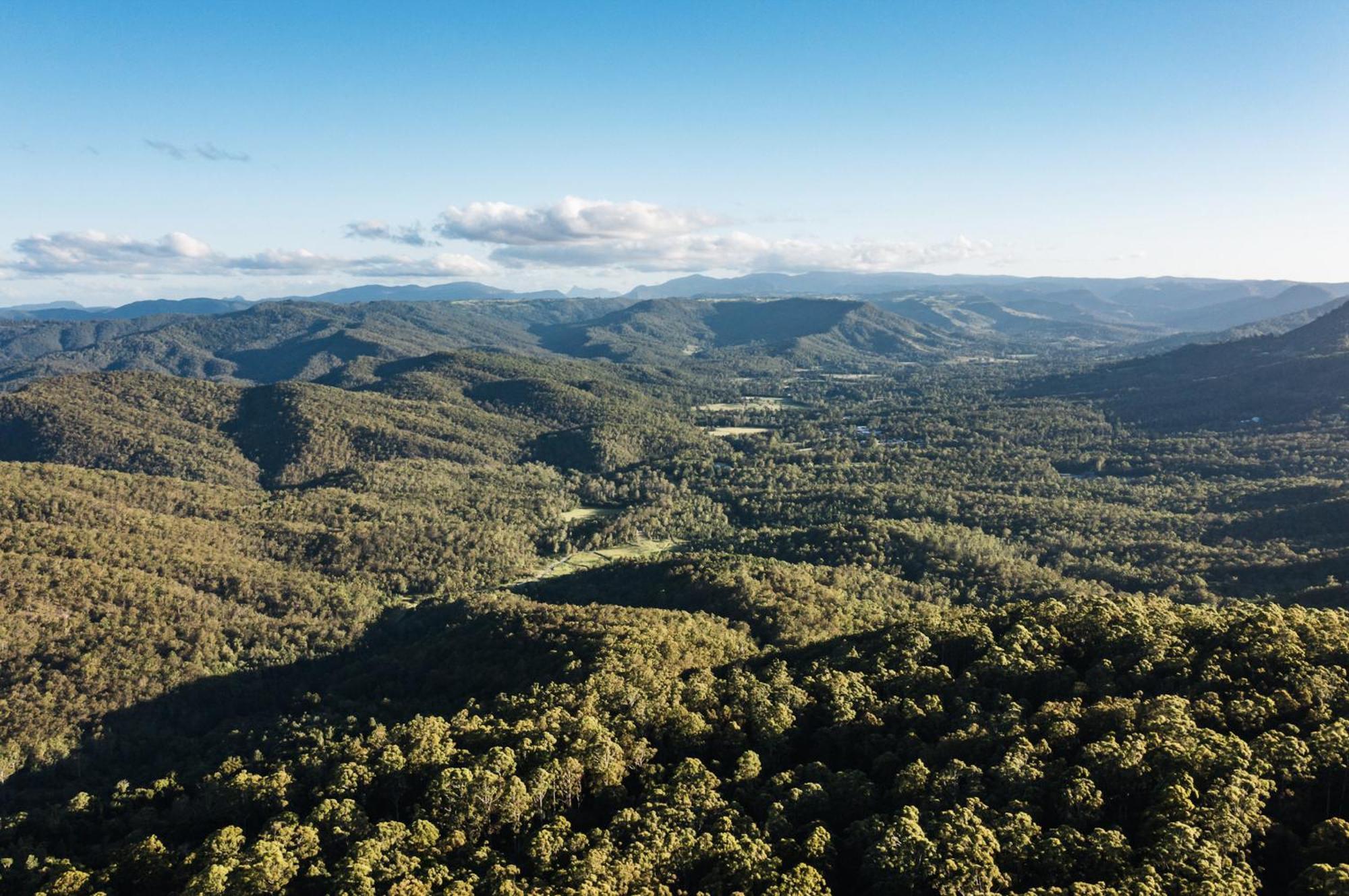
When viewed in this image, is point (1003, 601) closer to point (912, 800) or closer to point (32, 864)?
point (912, 800)

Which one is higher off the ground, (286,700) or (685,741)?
(685,741)

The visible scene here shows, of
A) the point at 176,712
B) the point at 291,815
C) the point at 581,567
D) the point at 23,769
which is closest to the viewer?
the point at 291,815

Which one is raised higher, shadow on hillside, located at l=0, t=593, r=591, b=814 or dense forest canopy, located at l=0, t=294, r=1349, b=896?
dense forest canopy, located at l=0, t=294, r=1349, b=896

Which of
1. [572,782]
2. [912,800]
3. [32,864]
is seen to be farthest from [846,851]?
[32,864]

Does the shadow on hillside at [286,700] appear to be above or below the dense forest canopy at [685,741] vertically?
below

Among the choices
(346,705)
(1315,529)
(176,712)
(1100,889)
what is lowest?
(176,712)

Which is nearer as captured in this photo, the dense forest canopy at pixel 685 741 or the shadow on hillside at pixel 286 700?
the dense forest canopy at pixel 685 741

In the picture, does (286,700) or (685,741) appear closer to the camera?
(685,741)

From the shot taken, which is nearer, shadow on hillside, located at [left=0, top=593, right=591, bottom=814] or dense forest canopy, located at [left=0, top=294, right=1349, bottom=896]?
dense forest canopy, located at [left=0, top=294, right=1349, bottom=896]
